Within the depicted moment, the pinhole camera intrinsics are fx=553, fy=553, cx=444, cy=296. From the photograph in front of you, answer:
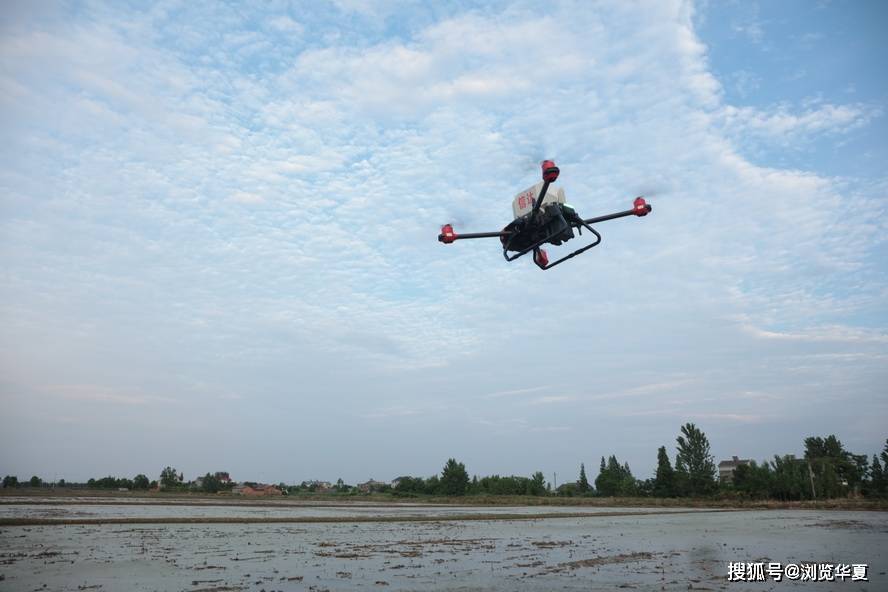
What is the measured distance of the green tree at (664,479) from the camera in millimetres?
109875

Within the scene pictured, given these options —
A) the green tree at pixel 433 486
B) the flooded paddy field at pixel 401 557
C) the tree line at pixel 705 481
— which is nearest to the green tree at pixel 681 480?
the tree line at pixel 705 481

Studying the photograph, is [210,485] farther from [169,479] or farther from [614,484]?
[614,484]

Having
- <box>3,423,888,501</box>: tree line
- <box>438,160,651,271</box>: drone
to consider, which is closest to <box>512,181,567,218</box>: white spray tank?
<box>438,160,651,271</box>: drone

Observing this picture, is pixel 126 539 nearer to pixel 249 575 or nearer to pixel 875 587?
pixel 249 575

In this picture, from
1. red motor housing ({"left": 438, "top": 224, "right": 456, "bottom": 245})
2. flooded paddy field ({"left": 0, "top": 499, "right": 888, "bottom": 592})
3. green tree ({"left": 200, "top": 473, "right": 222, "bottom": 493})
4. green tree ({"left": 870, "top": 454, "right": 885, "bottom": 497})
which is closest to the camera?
red motor housing ({"left": 438, "top": 224, "right": 456, "bottom": 245})

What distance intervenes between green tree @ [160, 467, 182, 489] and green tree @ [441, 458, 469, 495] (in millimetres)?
76748

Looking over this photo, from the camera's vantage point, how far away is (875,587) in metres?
15.3

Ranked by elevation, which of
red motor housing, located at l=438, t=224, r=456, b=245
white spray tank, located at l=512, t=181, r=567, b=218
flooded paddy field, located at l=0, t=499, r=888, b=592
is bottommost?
flooded paddy field, located at l=0, t=499, r=888, b=592

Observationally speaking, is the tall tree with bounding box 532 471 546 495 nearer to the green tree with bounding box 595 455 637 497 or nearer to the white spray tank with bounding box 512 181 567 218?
the green tree with bounding box 595 455 637 497

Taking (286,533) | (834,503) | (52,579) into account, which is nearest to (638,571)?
(52,579)

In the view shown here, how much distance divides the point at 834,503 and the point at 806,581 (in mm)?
86697

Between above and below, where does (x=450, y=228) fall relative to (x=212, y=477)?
above

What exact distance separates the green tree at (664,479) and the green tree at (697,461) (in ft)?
10.3

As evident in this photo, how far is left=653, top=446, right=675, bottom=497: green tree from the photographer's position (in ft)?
360
